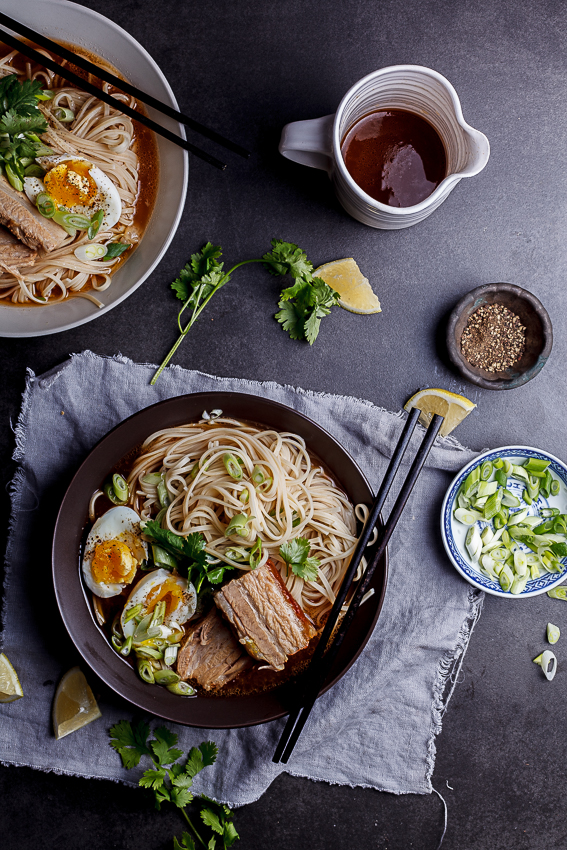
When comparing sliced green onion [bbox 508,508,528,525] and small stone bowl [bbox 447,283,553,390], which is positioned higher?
small stone bowl [bbox 447,283,553,390]

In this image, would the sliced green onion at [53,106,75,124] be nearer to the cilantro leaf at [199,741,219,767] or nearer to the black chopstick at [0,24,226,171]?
the black chopstick at [0,24,226,171]

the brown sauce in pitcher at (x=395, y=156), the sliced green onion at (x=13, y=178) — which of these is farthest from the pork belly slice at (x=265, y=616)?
the sliced green onion at (x=13, y=178)

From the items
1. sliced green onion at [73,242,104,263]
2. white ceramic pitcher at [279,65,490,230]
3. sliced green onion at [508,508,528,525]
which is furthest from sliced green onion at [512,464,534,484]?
sliced green onion at [73,242,104,263]

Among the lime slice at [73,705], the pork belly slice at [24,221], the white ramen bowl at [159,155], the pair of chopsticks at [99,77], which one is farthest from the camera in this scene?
the lime slice at [73,705]

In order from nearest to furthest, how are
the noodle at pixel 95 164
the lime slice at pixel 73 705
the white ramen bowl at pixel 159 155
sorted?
the white ramen bowl at pixel 159 155 < the noodle at pixel 95 164 < the lime slice at pixel 73 705

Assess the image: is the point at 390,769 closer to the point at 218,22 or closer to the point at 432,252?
the point at 432,252

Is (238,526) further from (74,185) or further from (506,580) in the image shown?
(74,185)

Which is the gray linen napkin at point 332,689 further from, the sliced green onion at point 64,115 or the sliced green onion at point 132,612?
the sliced green onion at point 64,115
